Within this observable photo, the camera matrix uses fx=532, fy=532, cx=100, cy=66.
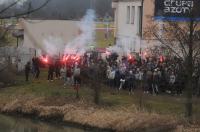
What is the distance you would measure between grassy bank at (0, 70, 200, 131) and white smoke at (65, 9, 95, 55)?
10353 mm

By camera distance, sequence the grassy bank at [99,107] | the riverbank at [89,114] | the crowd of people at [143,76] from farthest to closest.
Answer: the crowd of people at [143,76]
the grassy bank at [99,107]
the riverbank at [89,114]

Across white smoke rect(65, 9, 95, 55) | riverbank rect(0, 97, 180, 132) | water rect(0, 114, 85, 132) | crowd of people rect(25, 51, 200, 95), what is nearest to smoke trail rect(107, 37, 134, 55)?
white smoke rect(65, 9, 95, 55)

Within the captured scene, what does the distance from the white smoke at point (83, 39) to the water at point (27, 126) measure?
49.5 feet

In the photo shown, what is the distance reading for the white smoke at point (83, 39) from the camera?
49.2 m

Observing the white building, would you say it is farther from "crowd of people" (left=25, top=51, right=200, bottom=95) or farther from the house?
"crowd of people" (left=25, top=51, right=200, bottom=95)

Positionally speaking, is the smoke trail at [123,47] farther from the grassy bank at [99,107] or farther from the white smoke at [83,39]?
the grassy bank at [99,107]

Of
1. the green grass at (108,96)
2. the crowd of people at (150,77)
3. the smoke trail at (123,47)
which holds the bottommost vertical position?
the green grass at (108,96)

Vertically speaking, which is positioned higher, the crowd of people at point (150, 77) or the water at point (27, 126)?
the crowd of people at point (150, 77)

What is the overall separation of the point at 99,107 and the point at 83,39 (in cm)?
2294

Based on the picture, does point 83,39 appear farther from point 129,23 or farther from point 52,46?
point 52,46

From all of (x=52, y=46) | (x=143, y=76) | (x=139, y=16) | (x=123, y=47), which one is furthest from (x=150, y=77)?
(x=123, y=47)

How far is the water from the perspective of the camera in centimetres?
2945

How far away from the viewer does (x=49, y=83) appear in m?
38.8

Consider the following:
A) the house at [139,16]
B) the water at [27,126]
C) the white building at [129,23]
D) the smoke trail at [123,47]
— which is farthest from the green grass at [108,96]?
the white building at [129,23]
